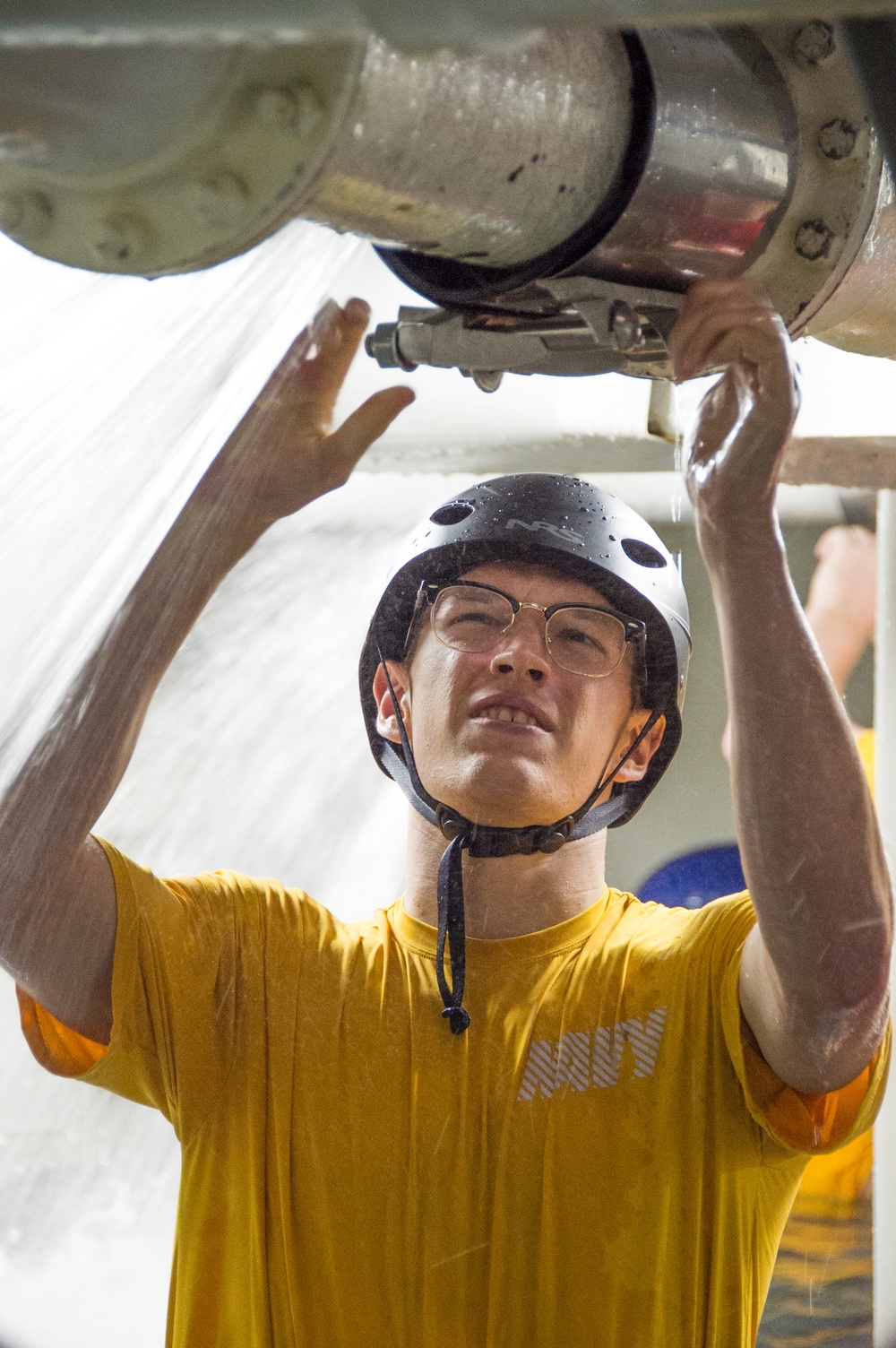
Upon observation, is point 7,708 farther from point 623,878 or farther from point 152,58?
point 623,878

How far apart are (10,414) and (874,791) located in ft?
4.32

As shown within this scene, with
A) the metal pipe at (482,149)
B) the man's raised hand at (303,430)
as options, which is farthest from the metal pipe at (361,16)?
the man's raised hand at (303,430)

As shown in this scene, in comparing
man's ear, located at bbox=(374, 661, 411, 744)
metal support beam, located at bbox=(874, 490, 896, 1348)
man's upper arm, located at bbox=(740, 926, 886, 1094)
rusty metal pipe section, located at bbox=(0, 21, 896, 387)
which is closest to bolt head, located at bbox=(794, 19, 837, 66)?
rusty metal pipe section, located at bbox=(0, 21, 896, 387)

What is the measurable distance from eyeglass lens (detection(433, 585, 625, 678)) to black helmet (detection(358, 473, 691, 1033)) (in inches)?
1.3

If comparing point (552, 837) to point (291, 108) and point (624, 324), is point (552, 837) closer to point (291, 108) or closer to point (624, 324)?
point (624, 324)

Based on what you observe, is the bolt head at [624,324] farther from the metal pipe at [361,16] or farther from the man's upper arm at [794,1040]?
the man's upper arm at [794,1040]

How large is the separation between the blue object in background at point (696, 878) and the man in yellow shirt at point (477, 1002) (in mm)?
853

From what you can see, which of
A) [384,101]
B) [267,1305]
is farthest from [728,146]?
[267,1305]

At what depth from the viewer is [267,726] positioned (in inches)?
108

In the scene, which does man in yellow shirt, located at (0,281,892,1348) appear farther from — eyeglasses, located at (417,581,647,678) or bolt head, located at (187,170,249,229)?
bolt head, located at (187,170,249,229)

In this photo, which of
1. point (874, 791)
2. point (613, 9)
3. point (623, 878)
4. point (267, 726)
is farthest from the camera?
point (267, 726)

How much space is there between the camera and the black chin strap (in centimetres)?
117

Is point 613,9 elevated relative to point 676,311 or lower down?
lower down

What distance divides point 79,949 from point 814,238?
0.83 metres
